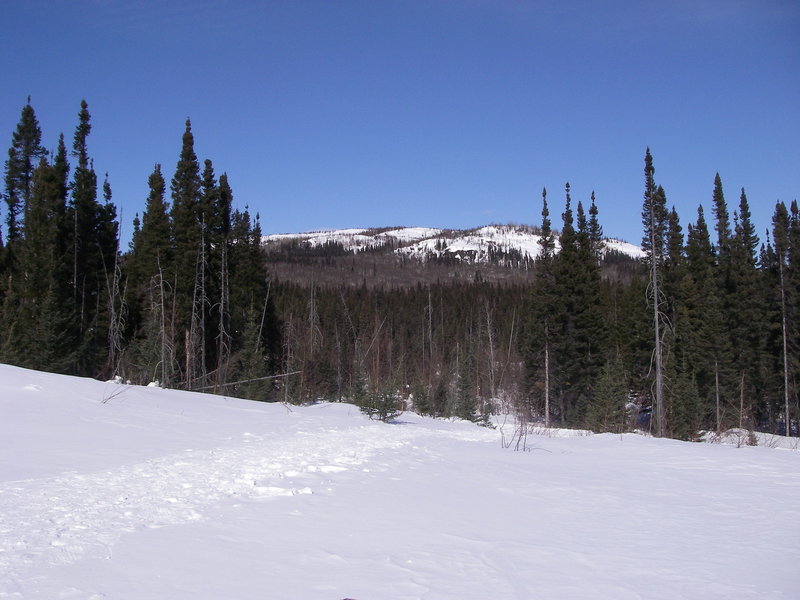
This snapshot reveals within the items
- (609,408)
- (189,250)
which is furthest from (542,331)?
(189,250)

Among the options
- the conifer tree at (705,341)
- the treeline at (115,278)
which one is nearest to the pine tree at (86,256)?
the treeline at (115,278)

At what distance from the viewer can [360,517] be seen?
595 centimetres

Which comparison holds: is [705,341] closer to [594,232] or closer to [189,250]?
[594,232]

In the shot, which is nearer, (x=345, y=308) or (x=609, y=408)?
(x=609, y=408)

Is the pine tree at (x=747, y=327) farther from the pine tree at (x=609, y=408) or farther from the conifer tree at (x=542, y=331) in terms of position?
the pine tree at (x=609, y=408)

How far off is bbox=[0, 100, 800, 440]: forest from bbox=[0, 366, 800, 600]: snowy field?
1450 centimetres

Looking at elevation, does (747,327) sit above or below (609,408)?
above

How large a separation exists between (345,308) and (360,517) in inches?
1414

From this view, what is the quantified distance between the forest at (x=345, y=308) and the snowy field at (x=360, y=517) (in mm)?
14504

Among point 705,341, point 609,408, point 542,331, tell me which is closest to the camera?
point 609,408

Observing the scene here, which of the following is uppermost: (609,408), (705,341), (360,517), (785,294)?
(785,294)

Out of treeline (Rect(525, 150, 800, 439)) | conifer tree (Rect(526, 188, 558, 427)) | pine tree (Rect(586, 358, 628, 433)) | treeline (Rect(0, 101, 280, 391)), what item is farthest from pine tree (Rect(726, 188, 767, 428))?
treeline (Rect(0, 101, 280, 391))

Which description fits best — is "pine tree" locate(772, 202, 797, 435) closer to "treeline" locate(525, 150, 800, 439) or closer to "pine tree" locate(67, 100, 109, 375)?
"treeline" locate(525, 150, 800, 439)

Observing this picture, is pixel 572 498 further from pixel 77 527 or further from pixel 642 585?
pixel 77 527
